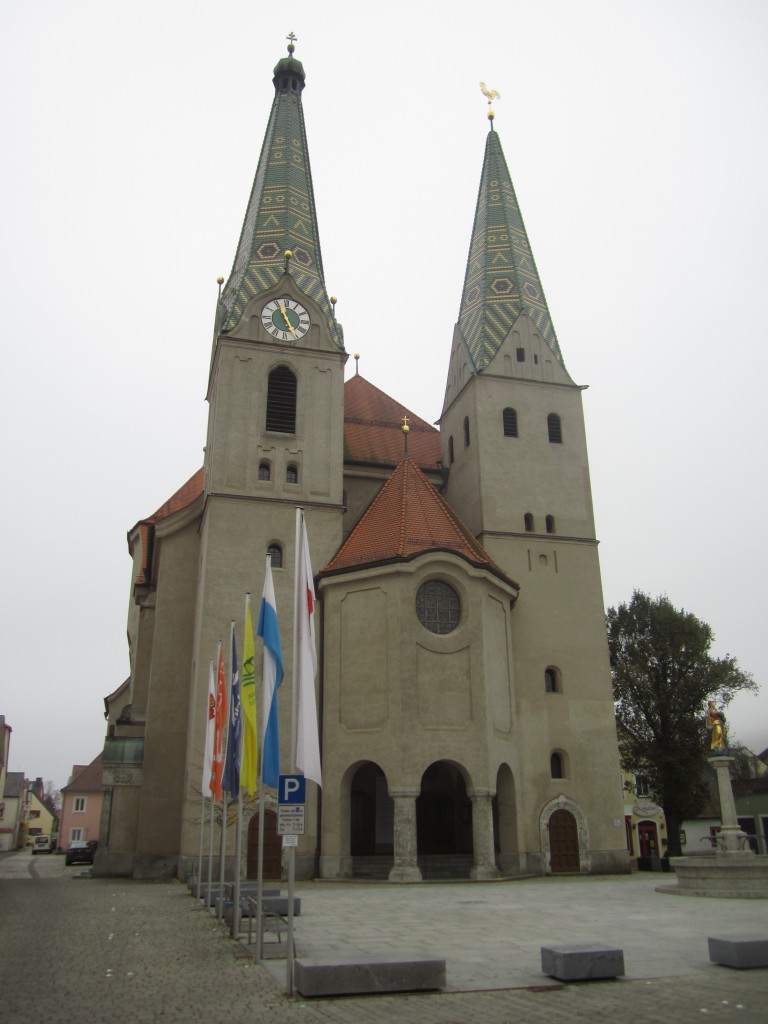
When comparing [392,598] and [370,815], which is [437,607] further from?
[370,815]

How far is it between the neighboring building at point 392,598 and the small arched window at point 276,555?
0.10 m

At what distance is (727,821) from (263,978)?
1650 centimetres

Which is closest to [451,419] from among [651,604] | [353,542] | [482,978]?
[353,542]

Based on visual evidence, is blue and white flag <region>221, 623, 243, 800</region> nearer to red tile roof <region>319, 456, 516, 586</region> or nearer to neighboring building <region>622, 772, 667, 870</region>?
red tile roof <region>319, 456, 516, 586</region>

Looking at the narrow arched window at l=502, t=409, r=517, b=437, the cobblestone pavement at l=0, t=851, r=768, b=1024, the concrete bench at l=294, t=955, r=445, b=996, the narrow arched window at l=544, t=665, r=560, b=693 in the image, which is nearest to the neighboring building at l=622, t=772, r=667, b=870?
the narrow arched window at l=544, t=665, r=560, b=693

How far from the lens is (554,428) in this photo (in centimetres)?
3394

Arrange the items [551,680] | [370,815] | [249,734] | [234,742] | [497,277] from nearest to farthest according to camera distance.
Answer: [249,734] < [234,742] < [370,815] < [551,680] < [497,277]

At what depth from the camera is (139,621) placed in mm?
33438

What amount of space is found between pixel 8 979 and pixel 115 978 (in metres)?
1.22

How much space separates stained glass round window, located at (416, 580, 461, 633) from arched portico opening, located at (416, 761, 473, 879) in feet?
15.0

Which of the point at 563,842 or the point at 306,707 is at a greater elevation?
the point at 306,707

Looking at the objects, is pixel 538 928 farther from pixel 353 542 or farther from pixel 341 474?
pixel 341 474

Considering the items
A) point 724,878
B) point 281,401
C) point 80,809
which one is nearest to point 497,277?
point 281,401

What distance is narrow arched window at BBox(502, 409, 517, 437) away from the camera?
3328 cm
